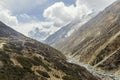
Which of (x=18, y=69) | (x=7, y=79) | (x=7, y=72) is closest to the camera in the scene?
(x=7, y=79)

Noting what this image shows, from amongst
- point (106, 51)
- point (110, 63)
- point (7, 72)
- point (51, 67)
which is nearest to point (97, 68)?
point (110, 63)

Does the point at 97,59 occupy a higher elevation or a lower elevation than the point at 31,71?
higher

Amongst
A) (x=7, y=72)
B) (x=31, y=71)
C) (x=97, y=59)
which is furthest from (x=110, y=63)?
(x=7, y=72)

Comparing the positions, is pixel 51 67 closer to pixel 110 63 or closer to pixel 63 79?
pixel 63 79

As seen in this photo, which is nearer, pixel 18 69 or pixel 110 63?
pixel 18 69

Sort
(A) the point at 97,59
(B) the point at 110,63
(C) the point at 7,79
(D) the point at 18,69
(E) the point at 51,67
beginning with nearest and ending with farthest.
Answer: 1. (C) the point at 7,79
2. (D) the point at 18,69
3. (E) the point at 51,67
4. (B) the point at 110,63
5. (A) the point at 97,59

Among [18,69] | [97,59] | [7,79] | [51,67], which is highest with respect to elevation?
[97,59]

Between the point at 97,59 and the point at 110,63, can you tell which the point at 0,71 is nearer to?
the point at 110,63

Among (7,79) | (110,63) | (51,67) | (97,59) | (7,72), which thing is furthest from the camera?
(97,59)

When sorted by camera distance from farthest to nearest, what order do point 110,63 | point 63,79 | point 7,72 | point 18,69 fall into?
point 110,63, point 63,79, point 18,69, point 7,72
